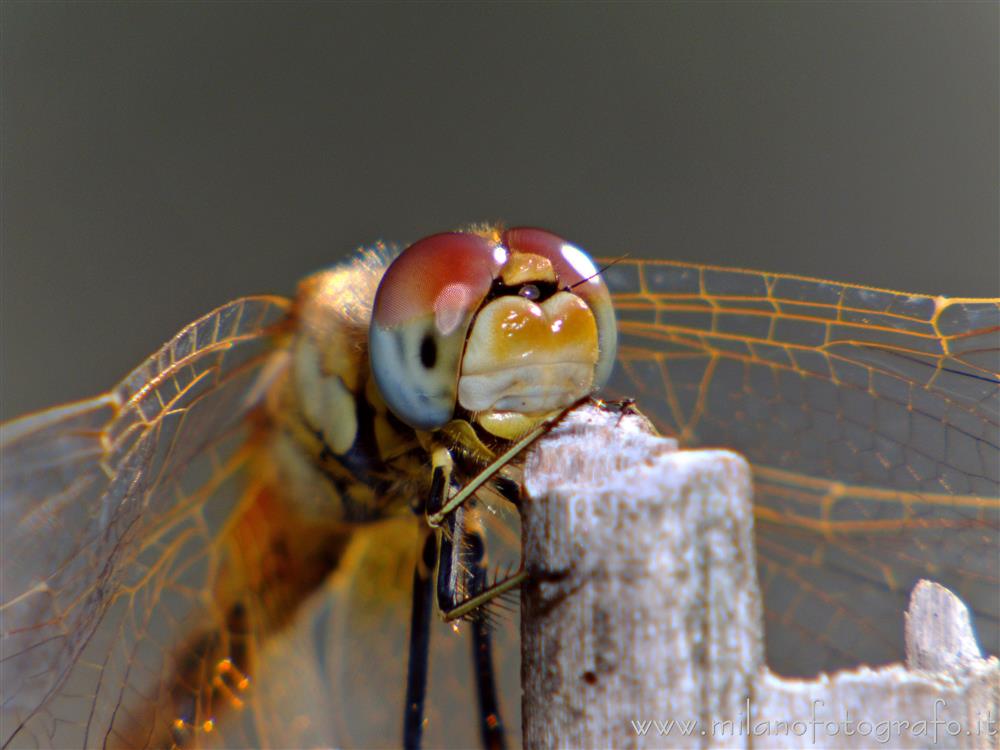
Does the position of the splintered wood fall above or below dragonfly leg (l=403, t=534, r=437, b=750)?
below

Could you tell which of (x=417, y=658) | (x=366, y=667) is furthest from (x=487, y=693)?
(x=366, y=667)

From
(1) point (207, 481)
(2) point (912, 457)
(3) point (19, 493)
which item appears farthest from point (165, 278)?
(2) point (912, 457)

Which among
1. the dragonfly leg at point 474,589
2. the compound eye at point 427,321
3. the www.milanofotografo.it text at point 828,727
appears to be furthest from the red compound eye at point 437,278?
the www.milanofotografo.it text at point 828,727

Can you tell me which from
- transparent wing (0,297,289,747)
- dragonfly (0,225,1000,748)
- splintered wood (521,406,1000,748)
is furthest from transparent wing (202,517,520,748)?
splintered wood (521,406,1000,748)

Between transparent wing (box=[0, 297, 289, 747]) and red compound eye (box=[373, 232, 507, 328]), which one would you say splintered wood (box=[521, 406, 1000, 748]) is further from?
transparent wing (box=[0, 297, 289, 747])

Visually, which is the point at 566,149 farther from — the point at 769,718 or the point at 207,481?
the point at 769,718

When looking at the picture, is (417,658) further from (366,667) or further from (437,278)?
(437,278)

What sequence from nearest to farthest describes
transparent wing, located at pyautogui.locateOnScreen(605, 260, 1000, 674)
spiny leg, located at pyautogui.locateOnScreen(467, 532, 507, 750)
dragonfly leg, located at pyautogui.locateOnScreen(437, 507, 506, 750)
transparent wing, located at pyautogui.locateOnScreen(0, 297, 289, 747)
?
dragonfly leg, located at pyautogui.locateOnScreen(437, 507, 506, 750)
transparent wing, located at pyautogui.locateOnScreen(0, 297, 289, 747)
transparent wing, located at pyautogui.locateOnScreen(605, 260, 1000, 674)
spiny leg, located at pyautogui.locateOnScreen(467, 532, 507, 750)
